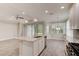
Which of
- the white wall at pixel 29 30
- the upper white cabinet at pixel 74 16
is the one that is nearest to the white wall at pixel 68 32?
the upper white cabinet at pixel 74 16

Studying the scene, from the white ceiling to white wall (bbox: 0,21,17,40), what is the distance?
0.32 feet

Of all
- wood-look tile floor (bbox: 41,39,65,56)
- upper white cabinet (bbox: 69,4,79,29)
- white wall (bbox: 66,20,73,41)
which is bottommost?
wood-look tile floor (bbox: 41,39,65,56)

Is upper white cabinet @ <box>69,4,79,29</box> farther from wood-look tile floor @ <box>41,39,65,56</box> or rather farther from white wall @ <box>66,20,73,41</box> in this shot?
wood-look tile floor @ <box>41,39,65,56</box>

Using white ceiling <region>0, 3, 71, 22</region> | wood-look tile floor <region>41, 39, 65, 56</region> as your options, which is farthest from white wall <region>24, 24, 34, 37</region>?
wood-look tile floor <region>41, 39, 65, 56</region>

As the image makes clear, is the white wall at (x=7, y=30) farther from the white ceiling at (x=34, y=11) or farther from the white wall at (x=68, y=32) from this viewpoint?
the white wall at (x=68, y=32)

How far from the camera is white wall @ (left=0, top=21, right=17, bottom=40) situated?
4.85 ft

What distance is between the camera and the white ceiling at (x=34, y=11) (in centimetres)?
142

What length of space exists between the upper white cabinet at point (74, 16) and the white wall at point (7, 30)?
1091 mm

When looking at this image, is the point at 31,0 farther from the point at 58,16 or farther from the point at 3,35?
the point at 3,35

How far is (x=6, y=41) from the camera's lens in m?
1.54

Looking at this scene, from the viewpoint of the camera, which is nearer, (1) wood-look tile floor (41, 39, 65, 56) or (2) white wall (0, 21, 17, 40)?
(2) white wall (0, 21, 17, 40)

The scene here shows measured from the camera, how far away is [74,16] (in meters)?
1.52

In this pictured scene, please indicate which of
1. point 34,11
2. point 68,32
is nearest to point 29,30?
point 34,11

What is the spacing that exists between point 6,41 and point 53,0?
1120mm
